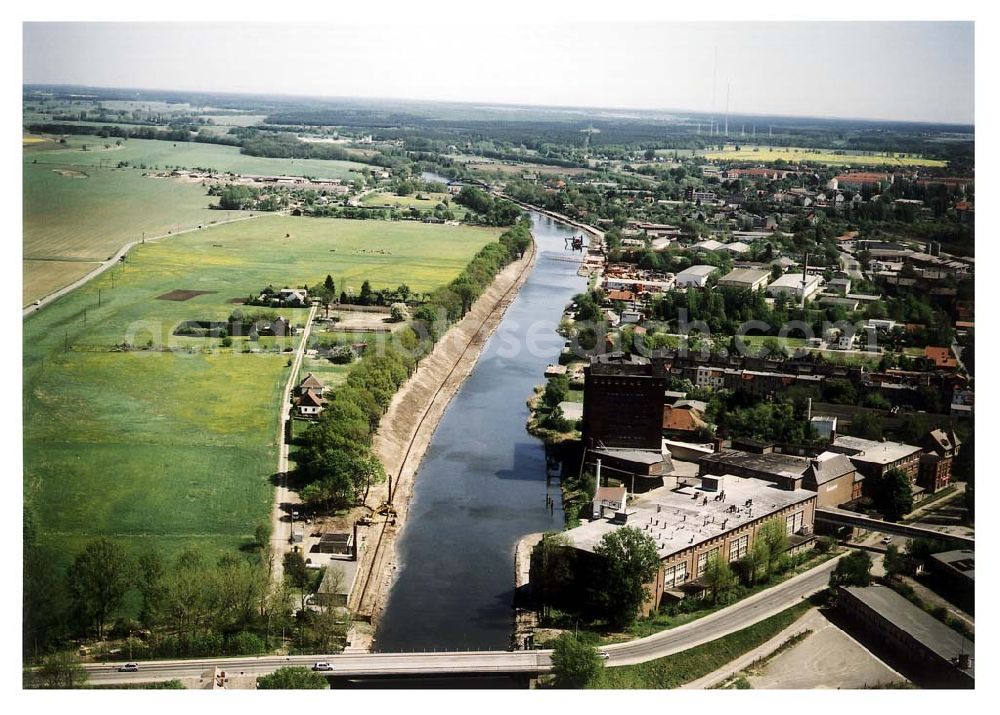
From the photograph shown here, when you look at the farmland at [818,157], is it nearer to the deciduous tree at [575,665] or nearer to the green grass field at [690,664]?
the green grass field at [690,664]

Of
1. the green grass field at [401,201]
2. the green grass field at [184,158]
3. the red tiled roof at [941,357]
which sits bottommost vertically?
the red tiled roof at [941,357]

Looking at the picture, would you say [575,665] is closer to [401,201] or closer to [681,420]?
[681,420]

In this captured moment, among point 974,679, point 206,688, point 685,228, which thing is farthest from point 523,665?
point 685,228

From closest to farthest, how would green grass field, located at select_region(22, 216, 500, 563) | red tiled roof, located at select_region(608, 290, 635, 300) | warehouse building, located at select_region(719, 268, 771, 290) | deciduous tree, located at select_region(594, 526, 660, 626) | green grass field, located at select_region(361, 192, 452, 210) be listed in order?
deciduous tree, located at select_region(594, 526, 660, 626) → green grass field, located at select_region(22, 216, 500, 563) → warehouse building, located at select_region(719, 268, 771, 290) → red tiled roof, located at select_region(608, 290, 635, 300) → green grass field, located at select_region(361, 192, 452, 210)

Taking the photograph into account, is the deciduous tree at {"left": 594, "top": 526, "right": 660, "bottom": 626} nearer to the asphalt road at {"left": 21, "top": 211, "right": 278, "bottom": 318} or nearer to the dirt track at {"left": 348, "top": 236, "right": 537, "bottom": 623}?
the dirt track at {"left": 348, "top": 236, "right": 537, "bottom": 623}

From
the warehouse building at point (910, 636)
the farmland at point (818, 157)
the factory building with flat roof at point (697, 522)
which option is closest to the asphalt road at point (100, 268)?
the factory building with flat roof at point (697, 522)

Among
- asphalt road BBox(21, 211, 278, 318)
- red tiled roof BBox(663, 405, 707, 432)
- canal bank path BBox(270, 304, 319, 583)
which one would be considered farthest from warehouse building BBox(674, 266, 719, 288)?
canal bank path BBox(270, 304, 319, 583)
